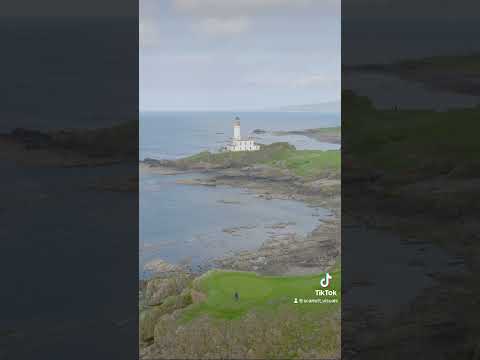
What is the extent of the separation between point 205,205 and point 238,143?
4.02ft

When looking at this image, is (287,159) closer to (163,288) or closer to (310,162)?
(310,162)

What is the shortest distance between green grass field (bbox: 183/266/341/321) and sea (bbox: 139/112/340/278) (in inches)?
15.3

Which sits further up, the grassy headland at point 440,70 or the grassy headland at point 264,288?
the grassy headland at point 440,70

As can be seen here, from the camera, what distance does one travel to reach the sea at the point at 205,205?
290 inches

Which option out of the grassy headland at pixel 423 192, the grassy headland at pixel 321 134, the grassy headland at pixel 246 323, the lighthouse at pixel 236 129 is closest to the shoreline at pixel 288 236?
the grassy headland at pixel 246 323

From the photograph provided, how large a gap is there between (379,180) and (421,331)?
2.21 m

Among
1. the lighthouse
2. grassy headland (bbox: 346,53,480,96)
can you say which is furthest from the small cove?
grassy headland (bbox: 346,53,480,96)

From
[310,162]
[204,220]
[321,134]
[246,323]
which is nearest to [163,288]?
[204,220]

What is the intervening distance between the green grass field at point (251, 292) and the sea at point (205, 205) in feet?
1.28

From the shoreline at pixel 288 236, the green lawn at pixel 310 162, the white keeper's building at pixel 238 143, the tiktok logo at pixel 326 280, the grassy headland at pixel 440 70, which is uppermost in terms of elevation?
the grassy headland at pixel 440 70

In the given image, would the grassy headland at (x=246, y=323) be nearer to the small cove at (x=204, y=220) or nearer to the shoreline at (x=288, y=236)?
the shoreline at (x=288, y=236)

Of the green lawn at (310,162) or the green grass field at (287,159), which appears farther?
the green lawn at (310,162)
